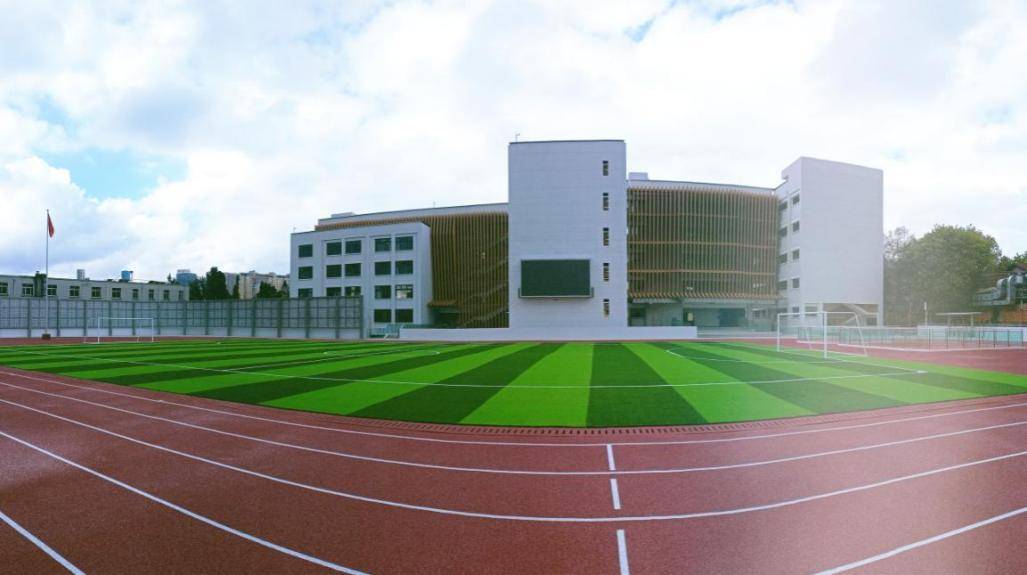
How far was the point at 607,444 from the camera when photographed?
9867mm

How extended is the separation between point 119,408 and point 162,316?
58.0 metres

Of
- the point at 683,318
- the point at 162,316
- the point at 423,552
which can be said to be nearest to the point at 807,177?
the point at 683,318

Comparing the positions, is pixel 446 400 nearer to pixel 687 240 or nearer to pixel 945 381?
pixel 945 381

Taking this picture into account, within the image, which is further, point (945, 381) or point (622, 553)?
point (945, 381)

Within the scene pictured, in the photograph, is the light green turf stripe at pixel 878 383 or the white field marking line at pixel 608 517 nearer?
the white field marking line at pixel 608 517

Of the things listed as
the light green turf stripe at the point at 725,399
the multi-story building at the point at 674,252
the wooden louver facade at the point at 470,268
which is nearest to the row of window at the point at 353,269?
the multi-story building at the point at 674,252

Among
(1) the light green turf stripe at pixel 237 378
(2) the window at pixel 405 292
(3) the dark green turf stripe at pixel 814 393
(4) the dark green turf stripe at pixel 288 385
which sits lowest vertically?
(1) the light green turf stripe at pixel 237 378

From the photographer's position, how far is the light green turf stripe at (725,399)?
12.3 m

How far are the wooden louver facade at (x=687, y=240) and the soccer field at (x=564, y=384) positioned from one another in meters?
35.7

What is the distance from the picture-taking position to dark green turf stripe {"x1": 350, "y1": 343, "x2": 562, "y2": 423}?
12.4 m

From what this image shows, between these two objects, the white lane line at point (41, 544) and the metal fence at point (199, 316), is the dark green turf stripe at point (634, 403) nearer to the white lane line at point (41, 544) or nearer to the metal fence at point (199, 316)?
the white lane line at point (41, 544)

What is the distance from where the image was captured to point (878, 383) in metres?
17.4

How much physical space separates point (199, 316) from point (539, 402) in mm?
61597

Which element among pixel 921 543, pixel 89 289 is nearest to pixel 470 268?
pixel 921 543
